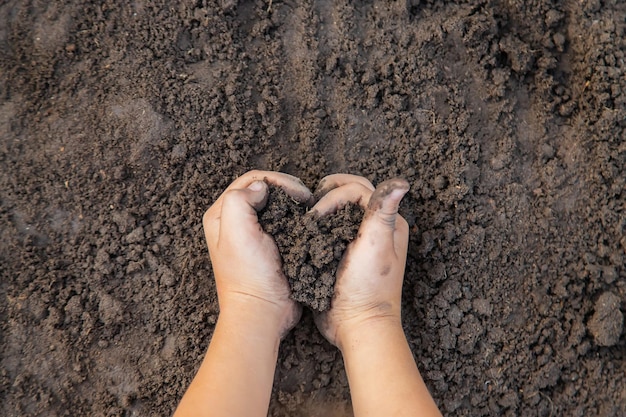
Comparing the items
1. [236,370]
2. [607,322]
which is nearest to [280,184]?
[236,370]

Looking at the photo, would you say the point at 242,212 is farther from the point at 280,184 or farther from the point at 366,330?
the point at 366,330

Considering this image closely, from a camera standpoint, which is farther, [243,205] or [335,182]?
[335,182]

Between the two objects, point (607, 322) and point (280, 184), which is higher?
point (280, 184)

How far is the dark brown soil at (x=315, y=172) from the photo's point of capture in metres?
1.56

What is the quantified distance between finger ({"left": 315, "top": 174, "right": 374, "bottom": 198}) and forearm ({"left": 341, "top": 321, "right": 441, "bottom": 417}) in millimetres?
395

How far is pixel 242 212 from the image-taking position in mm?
1350

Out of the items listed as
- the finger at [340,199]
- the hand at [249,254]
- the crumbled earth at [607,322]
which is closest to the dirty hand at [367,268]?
the finger at [340,199]

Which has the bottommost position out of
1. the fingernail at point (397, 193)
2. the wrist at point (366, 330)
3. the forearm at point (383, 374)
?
the forearm at point (383, 374)

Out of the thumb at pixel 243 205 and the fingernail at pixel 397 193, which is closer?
the fingernail at pixel 397 193

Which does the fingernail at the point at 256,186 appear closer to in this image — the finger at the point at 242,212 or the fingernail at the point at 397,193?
the finger at the point at 242,212

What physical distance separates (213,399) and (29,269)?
28.3 inches

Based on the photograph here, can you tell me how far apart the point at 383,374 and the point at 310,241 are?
388 millimetres

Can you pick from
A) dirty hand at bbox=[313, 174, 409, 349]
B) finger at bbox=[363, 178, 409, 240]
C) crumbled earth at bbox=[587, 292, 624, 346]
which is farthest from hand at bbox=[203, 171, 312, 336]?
crumbled earth at bbox=[587, 292, 624, 346]

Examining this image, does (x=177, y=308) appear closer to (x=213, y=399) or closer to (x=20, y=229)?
(x=213, y=399)
